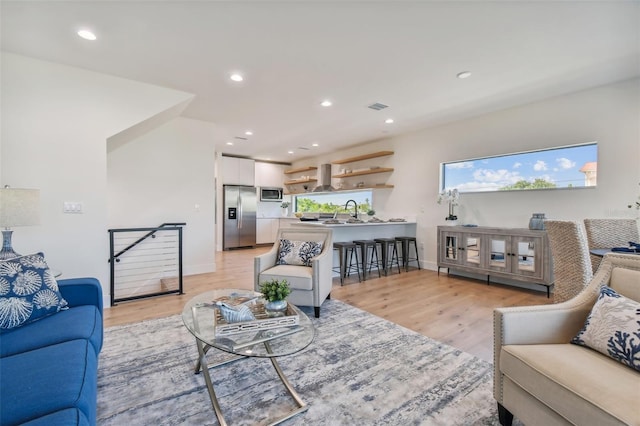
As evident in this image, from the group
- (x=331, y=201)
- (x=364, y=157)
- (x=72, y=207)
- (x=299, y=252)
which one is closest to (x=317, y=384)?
(x=299, y=252)

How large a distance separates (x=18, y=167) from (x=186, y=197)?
215 centimetres

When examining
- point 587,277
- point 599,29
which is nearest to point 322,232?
point 587,277

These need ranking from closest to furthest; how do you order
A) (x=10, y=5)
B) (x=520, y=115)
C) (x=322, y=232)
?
(x=10, y=5)
(x=322, y=232)
(x=520, y=115)

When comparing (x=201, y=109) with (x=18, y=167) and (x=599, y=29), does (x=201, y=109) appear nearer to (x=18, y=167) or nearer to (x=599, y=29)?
(x=18, y=167)

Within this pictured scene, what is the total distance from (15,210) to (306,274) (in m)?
2.53

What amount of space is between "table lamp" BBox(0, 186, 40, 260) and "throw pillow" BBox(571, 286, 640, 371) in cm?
388

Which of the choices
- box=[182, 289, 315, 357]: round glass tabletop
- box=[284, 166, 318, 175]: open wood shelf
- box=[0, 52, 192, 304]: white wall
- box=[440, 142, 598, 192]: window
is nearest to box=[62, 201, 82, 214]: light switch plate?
box=[0, 52, 192, 304]: white wall

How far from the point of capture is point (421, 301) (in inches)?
143

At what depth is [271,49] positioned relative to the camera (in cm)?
277

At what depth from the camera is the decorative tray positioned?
5.28 ft

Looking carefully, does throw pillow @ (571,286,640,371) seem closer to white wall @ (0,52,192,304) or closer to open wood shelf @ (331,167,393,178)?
white wall @ (0,52,192,304)

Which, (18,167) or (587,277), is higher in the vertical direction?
(18,167)

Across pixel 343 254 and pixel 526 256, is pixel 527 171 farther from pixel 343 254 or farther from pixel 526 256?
pixel 343 254

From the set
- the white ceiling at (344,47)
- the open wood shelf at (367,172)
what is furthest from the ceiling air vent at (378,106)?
the open wood shelf at (367,172)
